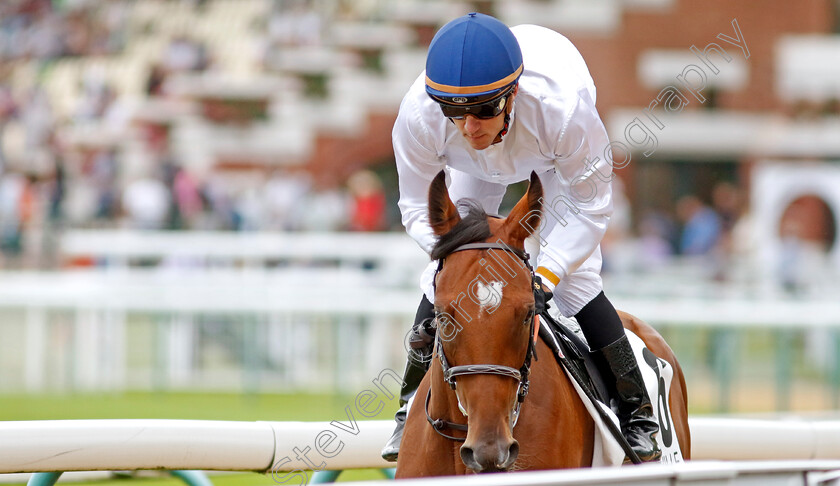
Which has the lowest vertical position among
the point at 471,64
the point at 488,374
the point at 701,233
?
the point at 488,374

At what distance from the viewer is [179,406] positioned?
903 cm

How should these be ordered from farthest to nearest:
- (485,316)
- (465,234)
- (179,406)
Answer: (179,406) < (465,234) < (485,316)

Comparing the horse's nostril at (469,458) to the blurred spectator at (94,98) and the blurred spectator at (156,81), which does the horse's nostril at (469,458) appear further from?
the blurred spectator at (94,98)

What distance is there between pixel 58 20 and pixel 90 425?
801 inches

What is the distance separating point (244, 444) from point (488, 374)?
151 cm

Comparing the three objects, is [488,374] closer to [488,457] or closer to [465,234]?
[488,457]

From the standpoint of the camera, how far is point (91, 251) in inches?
473

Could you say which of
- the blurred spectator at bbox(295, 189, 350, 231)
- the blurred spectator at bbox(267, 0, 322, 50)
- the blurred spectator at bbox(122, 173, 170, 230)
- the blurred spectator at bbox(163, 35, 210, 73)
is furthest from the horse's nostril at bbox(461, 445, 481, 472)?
the blurred spectator at bbox(163, 35, 210, 73)

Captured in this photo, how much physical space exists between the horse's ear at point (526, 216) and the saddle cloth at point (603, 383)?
0.42m

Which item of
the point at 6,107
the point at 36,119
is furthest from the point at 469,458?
the point at 6,107

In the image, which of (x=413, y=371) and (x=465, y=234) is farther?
(x=413, y=371)

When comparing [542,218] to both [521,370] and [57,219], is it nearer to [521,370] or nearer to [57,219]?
[521,370]

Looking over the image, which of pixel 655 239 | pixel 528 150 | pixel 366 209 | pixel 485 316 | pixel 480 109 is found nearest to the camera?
pixel 485 316

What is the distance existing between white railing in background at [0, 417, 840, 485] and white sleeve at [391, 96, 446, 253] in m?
1.07
